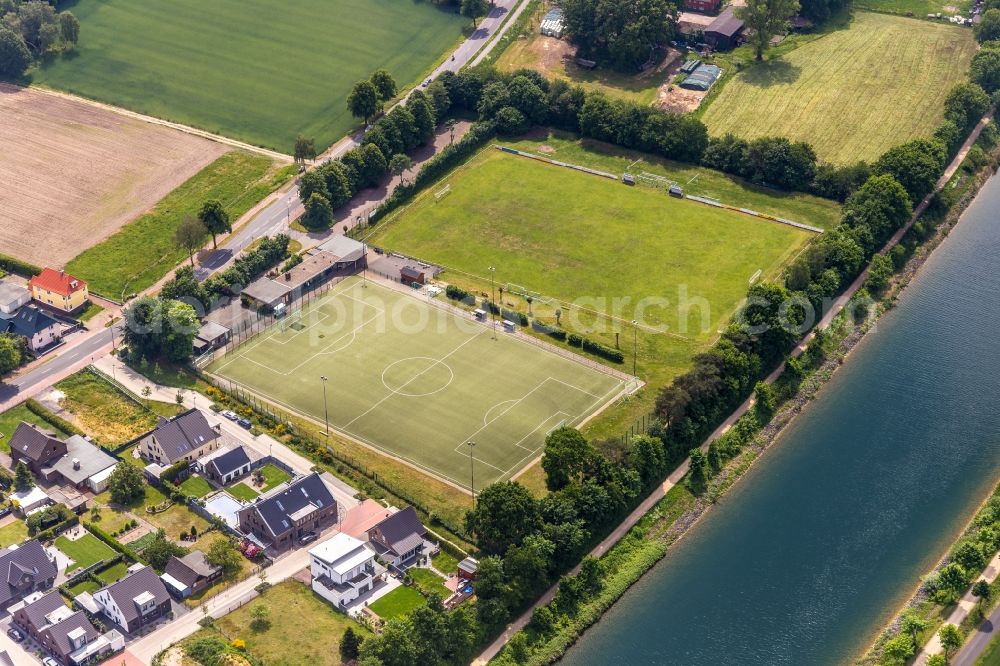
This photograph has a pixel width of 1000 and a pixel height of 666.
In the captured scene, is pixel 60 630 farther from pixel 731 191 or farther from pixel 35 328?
pixel 731 191

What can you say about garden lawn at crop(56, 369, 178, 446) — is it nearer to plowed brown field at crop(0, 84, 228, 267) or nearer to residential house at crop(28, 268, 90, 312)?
residential house at crop(28, 268, 90, 312)

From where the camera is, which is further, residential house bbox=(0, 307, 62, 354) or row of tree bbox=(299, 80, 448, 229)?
row of tree bbox=(299, 80, 448, 229)

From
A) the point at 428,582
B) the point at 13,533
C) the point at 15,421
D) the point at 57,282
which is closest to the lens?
the point at 428,582

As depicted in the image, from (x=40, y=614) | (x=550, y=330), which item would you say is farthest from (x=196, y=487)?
→ (x=550, y=330)

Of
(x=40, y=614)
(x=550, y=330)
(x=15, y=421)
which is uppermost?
(x=550, y=330)

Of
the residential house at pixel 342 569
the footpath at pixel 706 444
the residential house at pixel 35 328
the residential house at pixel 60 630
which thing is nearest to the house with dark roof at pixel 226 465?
the residential house at pixel 342 569

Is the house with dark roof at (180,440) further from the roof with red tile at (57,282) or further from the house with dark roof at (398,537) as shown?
the roof with red tile at (57,282)

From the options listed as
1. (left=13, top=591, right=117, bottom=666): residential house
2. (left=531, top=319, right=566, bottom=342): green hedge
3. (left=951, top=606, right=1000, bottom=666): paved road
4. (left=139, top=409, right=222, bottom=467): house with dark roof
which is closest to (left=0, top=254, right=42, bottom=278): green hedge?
(left=139, top=409, right=222, bottom=467): house with dark roof
